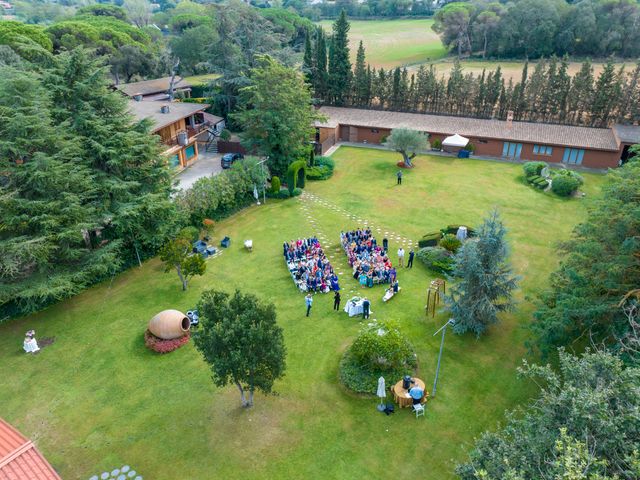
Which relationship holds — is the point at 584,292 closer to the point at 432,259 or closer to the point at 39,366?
the point at 432,259

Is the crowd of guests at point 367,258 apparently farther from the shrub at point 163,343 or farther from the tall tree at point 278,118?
the tall tree at point 278,118

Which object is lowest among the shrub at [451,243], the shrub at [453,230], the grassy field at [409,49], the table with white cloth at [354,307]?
the table with white cloth at [354,307]

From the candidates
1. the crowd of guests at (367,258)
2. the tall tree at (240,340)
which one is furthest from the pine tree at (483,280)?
the tall tree at (240,340)

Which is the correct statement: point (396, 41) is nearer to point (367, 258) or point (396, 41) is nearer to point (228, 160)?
point (228, 160)

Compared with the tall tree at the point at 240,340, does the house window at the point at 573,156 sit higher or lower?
lower

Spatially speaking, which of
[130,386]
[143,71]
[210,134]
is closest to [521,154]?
[210,134]

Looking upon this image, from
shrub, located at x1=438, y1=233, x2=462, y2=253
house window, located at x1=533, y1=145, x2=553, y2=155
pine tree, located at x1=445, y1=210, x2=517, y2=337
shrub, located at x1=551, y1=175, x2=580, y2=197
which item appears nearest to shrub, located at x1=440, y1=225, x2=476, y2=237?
shrub, located at x1=438, y1=233, x2=462, y2=253

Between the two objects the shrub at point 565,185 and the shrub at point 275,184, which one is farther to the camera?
the shrub at point 275,184
